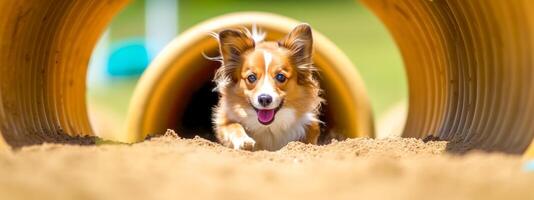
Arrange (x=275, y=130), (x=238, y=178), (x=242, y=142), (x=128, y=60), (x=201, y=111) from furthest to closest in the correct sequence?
1. (x=128, y=60)
2. (x=201, y=111)
3. (x=275, y=130)
4. (x=242, y=142)
5. (x=238, y=178)

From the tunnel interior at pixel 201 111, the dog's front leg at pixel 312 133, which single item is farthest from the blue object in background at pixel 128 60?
the dog's front leg at pixel 312 133

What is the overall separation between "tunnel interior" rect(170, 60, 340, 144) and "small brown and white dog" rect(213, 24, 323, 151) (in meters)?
0.92

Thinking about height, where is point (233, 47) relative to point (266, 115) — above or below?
above

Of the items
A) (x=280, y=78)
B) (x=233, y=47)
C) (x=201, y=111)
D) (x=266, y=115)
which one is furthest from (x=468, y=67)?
(x=201, y=111)

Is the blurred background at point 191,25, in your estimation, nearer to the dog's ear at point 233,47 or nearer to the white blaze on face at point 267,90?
the dog's ear at point 233,47

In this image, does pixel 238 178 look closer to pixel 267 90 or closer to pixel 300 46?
pixel 267 90

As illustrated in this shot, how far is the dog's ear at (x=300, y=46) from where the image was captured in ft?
20.8

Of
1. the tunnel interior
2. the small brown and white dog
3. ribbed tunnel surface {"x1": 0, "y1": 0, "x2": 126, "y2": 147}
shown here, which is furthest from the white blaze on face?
the tunnel interior

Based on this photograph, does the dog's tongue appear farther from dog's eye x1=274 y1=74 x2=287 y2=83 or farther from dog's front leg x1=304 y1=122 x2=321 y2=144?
dog's front leg x1=304 y1=122 x2=321 y2=144

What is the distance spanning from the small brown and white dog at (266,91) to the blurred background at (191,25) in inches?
181

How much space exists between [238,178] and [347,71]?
13.1ft

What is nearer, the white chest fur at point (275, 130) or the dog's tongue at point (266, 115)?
the dog's tongue at point (266, 115)

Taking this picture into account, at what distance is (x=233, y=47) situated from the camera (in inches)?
249

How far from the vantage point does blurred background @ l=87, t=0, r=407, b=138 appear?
12.1 m
